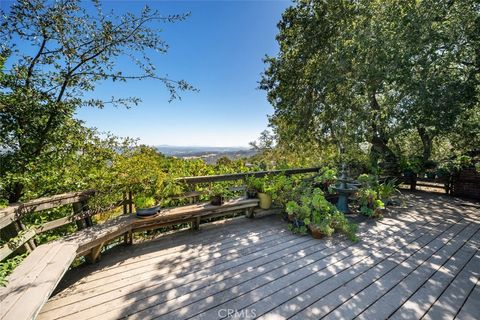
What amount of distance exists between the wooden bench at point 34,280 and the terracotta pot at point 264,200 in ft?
10.6

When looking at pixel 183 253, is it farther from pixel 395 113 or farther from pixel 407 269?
pixel 395 113

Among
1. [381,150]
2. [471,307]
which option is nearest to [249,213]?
[471,307]

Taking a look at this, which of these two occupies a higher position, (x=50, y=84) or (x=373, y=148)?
(x=50, y=84)

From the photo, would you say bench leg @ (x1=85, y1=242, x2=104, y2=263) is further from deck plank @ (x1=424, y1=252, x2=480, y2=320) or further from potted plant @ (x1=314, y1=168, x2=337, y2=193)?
potted plant @ (x1=314, y1=168, x2=337, y2=193)

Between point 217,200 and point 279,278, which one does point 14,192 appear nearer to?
point 217,200

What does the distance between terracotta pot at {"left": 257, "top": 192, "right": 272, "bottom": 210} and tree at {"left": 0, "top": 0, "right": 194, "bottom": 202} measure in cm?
321

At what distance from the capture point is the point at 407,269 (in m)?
2.87

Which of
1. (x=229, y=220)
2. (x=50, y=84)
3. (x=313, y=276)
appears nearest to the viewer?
(x=313, y=276)

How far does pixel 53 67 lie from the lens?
2912mm

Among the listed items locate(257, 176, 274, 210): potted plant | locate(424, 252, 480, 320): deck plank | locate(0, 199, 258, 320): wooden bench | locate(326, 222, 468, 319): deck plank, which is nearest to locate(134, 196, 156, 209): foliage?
locate(0, 199, 258, 320): wooden bench

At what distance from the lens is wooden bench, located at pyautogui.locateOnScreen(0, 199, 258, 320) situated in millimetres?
1627

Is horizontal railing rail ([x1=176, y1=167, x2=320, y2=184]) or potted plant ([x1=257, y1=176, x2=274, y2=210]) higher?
horizontal railing rail ([x1=176, y1=167, x2=320, y2=184])

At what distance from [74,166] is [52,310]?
1.76 metres

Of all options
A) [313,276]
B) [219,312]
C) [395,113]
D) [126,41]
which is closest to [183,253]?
[219,312]
